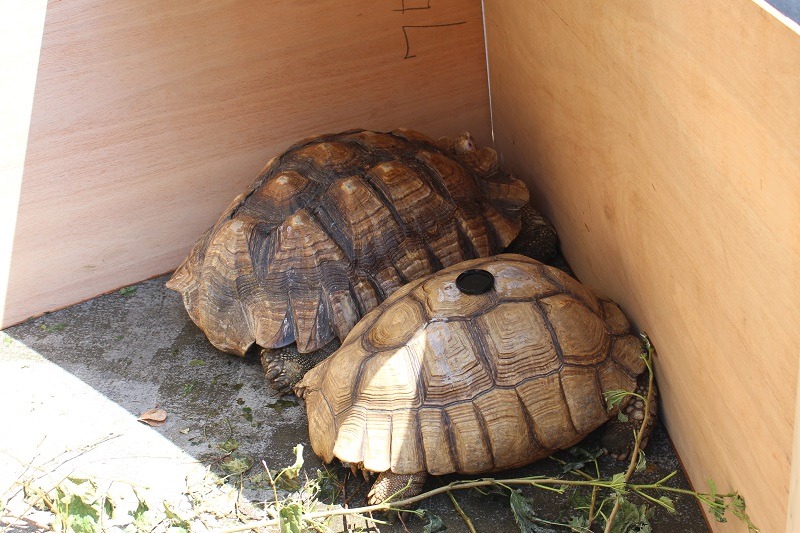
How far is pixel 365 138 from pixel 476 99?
829mm

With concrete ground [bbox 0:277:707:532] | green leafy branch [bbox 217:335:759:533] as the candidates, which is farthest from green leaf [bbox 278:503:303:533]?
concrete ground [bbox 0:277:707:532]

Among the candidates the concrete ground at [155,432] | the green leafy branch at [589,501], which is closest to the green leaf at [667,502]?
the green leafy branch at [589,501]

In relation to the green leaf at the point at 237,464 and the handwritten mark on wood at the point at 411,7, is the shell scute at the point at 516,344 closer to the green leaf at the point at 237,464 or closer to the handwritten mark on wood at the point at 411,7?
the green leaf at the point at 237,464

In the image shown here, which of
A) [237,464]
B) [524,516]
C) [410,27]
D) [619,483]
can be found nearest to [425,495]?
[524,516]

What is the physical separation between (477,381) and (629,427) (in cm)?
50

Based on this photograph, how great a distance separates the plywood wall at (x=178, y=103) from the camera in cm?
350

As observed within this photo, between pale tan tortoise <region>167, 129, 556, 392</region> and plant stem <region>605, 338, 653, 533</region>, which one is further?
pale tan tortoise <region>167, 129, 556, 392</region>

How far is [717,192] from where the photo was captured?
6.11 feet

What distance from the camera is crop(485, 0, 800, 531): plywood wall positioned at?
1570 millimetres

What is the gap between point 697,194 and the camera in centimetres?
200

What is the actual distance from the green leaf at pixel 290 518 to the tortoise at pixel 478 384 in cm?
28

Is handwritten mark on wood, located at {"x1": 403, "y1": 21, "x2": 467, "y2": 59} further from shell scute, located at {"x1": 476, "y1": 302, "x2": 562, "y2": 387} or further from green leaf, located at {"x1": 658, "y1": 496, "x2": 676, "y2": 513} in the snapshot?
green leaf, located at {"x1": 658, "y1": 496, "x2": 676, "y2": 513}

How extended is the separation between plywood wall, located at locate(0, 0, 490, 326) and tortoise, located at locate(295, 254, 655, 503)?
144 cm

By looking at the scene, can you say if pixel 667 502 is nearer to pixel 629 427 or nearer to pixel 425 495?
pixel 629 427
